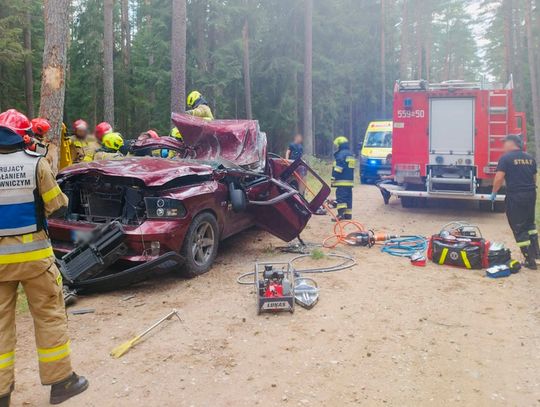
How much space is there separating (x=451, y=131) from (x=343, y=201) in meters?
3.02

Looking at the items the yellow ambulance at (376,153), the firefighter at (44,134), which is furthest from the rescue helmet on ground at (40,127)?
the yellow ambulance at (376,153)

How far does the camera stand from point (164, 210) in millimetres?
5523

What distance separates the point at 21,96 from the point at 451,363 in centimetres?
2369

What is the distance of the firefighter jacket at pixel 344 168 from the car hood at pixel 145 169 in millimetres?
4432

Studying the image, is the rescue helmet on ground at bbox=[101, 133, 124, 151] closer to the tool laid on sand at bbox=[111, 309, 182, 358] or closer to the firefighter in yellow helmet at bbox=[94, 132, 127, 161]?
the firefighter in yellow helmet at bbox=[94, 132, 127, 161]

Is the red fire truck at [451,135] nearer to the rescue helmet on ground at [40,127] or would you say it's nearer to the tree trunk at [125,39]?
the rescue helmet on ground at [40,127]

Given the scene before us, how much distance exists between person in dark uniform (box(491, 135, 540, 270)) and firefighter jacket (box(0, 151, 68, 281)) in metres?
5.98

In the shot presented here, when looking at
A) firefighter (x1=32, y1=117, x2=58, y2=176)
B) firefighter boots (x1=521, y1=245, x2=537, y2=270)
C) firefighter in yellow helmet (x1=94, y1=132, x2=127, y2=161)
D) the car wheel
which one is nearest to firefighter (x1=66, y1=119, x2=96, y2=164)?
firefighter in yellow helmet (x1=94, y1=132, x2=127, y2=161)

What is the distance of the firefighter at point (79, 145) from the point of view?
8523 millimetres

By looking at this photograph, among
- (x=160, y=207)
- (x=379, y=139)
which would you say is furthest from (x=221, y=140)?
(x=379, y=139)

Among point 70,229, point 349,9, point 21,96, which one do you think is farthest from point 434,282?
point 349,9

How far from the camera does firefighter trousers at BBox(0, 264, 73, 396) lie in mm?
3330

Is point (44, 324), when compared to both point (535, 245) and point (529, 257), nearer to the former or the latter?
point (529, 257)

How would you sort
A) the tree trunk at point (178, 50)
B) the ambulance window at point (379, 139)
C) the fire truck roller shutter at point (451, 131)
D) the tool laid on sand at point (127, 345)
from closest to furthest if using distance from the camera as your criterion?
the tool laid on sand at point (127, 345) → the fire truck roller shutter at point (451, 131) → the tree trunk at point (178, 50) → the ambulance window at point (379, 139)
